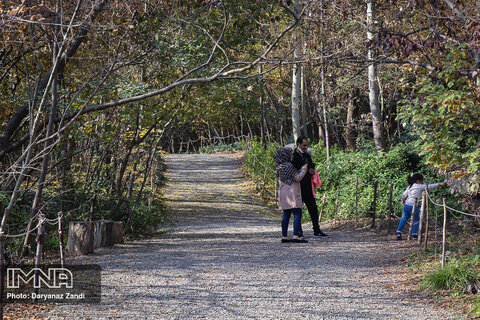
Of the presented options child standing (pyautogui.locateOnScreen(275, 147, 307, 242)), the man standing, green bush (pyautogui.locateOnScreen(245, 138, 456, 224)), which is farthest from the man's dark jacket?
green bush (pyautogui.locateOnScreen(245, 138, 456, 224))

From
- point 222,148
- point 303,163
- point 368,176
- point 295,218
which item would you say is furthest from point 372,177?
point 222,148

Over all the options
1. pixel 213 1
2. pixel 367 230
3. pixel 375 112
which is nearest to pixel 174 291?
pixel 213 1

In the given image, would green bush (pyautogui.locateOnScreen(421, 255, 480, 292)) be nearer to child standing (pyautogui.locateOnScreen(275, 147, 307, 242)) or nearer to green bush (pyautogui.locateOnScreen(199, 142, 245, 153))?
child standing (pyautogui.locateOnScreen(275, 147, 307, 242))

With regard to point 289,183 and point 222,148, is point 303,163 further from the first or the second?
point 222,148

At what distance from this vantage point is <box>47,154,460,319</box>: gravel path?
5.67 m

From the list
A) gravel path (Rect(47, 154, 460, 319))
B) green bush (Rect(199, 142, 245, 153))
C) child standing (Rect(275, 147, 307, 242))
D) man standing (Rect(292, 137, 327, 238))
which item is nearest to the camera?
gravel path (Rect(47, 154, 460, 319))

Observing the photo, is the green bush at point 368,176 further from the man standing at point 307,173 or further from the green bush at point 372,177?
the man standing at point 307,173

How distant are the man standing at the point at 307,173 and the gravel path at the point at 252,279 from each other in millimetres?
582

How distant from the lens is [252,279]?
7078 millimetres

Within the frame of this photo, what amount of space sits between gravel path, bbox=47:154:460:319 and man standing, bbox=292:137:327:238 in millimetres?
582

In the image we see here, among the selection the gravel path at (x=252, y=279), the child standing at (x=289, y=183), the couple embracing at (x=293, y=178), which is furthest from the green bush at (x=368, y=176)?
the child standing at (x=289, y=183)

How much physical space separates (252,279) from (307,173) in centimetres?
342

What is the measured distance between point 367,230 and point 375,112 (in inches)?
172

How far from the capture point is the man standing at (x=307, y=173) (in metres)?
9.78
